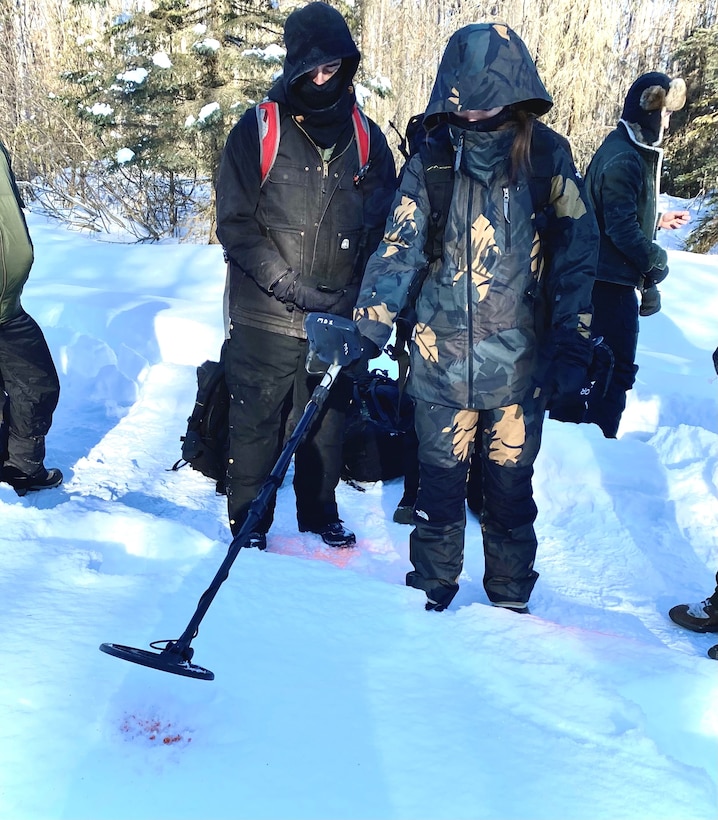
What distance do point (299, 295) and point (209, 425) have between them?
1.17m

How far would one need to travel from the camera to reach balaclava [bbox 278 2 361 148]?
2.57 metres

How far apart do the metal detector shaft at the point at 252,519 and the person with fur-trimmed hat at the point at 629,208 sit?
201cm

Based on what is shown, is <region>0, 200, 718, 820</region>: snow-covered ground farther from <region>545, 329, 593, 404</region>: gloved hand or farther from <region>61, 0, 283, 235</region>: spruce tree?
<region>61, 0, 283, 235</region>: spruce tree

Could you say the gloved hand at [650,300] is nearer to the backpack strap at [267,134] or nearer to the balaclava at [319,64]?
the balaclava at [319,64]

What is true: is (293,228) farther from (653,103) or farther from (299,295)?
(653,103)

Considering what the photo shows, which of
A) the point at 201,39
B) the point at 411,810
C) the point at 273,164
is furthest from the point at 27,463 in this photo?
the point at 201,39

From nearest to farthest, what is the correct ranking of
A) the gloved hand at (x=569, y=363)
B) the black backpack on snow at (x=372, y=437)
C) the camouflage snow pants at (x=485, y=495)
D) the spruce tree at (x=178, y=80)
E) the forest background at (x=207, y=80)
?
the gloved hand at (x=569, y=363), the camouflage snow pants at (x=485, y=495), the black backpack on snow at (x=372, y=437), the spruce tree at (x=178, y=80), the forest background at (x=207, y=80)

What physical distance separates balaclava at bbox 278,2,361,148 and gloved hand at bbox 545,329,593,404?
1262 millimetres

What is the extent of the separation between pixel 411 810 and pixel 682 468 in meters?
3.12

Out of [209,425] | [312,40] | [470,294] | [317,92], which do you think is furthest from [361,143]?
[209,425]

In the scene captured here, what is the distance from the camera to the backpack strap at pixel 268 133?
272cm

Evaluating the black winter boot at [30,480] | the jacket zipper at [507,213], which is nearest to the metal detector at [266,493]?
the jacket zipper at [507,213]

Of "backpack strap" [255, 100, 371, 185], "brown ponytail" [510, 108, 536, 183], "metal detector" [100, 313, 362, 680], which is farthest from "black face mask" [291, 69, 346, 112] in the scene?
"metal detector" [100, 313, 362, 680]

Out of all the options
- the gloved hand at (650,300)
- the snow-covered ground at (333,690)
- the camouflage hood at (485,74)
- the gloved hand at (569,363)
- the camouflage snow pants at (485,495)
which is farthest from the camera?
the gloved hand at (650,300)
